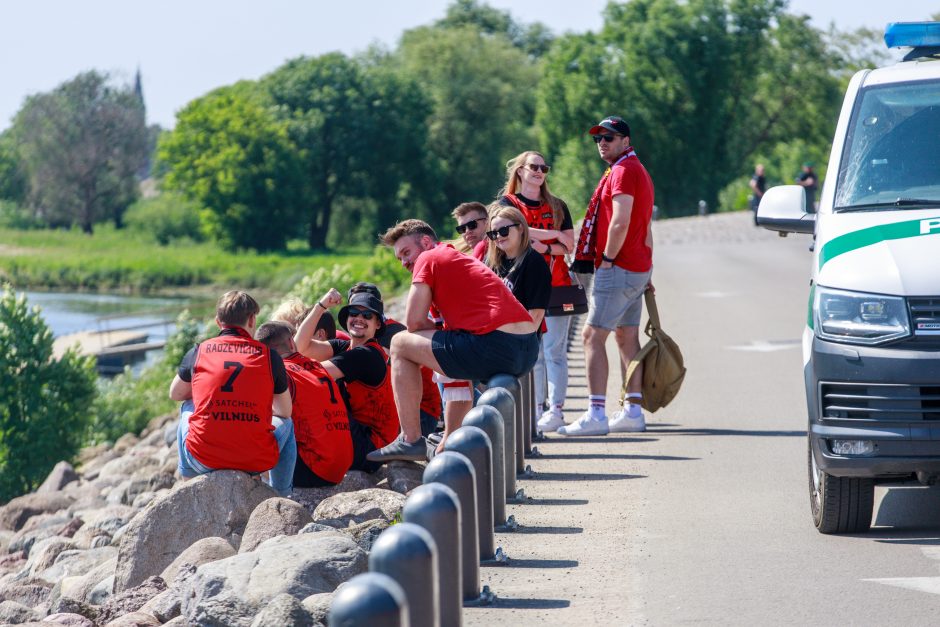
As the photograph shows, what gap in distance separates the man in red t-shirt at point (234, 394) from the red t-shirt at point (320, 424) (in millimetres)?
445

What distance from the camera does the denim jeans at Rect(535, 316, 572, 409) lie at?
10.4 m

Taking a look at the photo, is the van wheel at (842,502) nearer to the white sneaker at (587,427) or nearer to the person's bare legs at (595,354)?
the person's bare legs at (595,354)

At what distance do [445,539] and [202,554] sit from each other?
2795 millimetres

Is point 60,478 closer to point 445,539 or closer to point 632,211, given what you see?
point 632,211

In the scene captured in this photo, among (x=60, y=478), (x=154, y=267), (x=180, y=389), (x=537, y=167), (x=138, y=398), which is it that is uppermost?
(x=537, y=167)

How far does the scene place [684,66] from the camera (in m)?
79.3

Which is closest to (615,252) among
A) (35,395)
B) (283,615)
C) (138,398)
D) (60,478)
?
(283,615)

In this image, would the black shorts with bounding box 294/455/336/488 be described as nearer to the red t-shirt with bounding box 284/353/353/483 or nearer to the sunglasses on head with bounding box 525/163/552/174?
the red t-shirt with bounding box 284/353/353/483

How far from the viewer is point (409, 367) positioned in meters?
8.57

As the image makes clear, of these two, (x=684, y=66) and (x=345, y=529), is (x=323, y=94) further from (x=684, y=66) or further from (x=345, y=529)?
(x=345, y=529)

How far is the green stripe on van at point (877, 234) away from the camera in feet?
23.1

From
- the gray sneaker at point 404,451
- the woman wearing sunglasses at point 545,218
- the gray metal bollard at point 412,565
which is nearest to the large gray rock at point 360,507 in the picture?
the gray sneaker at point 404,451

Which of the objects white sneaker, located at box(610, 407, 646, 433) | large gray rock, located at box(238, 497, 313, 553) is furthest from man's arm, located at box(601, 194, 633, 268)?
large gray rock, located at box(238, 497, 313, 553)

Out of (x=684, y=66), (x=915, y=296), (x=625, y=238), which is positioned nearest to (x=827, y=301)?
(x=915, y=296)
